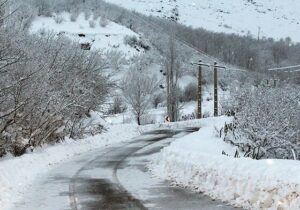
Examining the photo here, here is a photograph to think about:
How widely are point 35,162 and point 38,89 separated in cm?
393

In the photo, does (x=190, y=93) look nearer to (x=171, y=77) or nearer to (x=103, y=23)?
(x=103, y=23)

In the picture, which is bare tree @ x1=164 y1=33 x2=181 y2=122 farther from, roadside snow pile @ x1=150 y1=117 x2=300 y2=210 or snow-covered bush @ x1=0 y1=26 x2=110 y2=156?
roadside snow pile @ x1=150 y1=117 x2=300 y2=210

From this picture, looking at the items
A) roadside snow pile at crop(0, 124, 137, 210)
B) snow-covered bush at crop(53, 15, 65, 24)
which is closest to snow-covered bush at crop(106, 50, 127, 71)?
snow-covered bush at crop(53, 15, 65, 24)

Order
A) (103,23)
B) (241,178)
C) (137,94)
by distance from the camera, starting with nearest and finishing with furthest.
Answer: (241,178) < (137,94) < (103,23)

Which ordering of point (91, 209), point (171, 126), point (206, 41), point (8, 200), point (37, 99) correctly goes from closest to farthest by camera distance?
1. point (91, 209)
2. point (8, 200)
3. point (37, 99)
4. point (171, 126)
5. point (206, 41)

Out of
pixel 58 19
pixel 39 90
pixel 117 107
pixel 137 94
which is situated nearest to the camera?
pixel 39 90

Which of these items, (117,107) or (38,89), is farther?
(117,107)

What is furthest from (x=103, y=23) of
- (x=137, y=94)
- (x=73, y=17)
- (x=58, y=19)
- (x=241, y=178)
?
(x=241, y=178)

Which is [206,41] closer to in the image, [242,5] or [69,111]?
[242,5]

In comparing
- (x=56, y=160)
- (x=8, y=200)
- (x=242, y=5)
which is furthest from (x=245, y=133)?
(x=242, y=5)

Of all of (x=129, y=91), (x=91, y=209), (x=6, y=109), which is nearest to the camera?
(x=91, y=209)

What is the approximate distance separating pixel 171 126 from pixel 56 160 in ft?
81.5

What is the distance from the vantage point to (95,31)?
95250mm

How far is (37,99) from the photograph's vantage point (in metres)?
24.4
